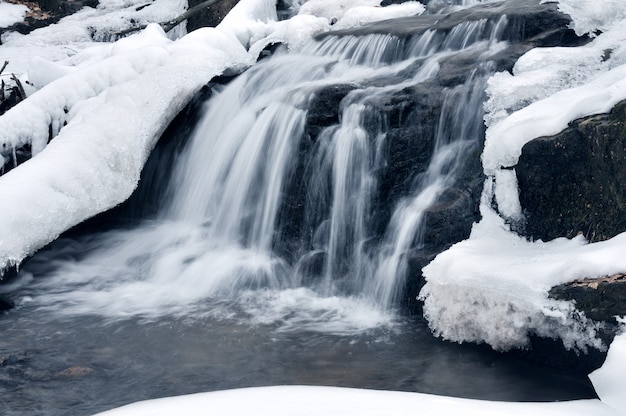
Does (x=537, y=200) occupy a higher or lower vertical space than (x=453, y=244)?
higher

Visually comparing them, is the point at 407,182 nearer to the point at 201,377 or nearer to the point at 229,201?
the point at 229,201

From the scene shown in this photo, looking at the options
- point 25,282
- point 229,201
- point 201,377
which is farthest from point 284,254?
point 25,282

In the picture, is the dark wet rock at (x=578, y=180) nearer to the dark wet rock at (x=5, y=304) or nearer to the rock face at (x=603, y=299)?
the rock face at (x=603, y=299)

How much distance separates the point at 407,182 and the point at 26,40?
1032cm

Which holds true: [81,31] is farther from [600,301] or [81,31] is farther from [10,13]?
[600,301]

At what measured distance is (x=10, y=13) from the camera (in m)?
13.9

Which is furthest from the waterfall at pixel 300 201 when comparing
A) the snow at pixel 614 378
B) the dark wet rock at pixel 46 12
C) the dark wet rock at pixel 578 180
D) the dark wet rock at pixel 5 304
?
the dark wet rock at pixel 46 12

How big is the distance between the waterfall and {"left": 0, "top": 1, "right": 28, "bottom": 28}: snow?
8.53 m

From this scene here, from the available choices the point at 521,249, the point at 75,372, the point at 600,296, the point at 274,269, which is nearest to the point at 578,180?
the point at 521,249

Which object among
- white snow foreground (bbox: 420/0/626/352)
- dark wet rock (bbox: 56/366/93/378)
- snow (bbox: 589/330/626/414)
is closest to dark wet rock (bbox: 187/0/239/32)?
white snow foreground (bbox: 420/0/626/352)

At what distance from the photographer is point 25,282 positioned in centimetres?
588

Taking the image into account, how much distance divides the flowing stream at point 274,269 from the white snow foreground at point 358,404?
0.89 metres

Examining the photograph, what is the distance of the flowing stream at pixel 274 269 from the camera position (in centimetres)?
400

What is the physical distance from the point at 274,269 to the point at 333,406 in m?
3.23
